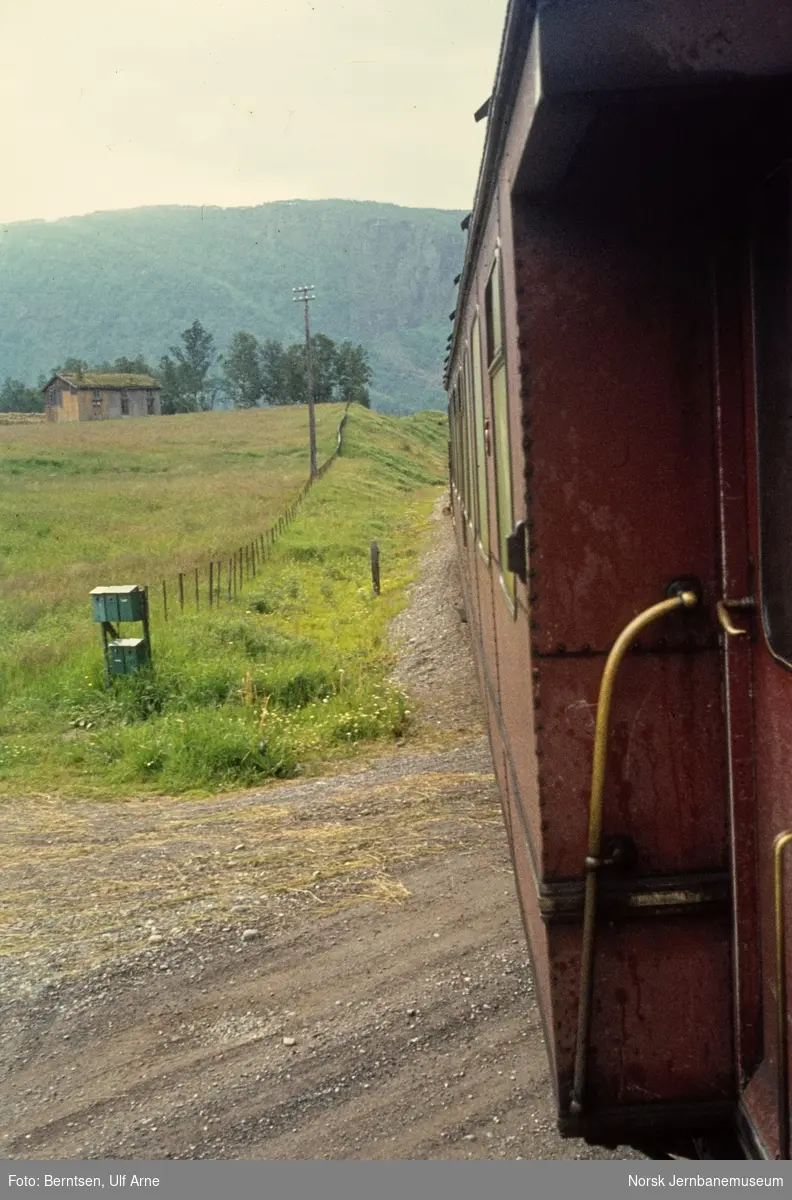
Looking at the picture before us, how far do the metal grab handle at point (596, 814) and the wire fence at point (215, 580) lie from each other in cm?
1009

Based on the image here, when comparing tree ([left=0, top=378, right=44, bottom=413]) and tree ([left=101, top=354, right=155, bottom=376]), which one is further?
tree ([left=101, top=354, right=155, bottom=376])

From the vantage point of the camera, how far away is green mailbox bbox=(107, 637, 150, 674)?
33.8 feet

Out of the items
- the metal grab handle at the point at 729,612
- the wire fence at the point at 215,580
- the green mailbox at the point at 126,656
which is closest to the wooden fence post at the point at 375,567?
the wire fence at the point at 215,580

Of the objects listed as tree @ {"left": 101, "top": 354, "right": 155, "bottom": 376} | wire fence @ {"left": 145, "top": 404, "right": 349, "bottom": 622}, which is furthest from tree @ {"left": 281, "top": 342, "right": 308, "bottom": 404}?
wire fence @ {"left": 145, "top": 404, "right": 349, "bottom": 622}

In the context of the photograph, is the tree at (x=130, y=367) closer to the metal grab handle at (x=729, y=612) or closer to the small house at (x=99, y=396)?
the small house at (x=99, y=396)

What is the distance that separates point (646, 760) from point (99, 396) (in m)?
78.8

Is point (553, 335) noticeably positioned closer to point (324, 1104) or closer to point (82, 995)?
point (324, 1104)

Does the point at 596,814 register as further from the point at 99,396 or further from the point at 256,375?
the point at 256,375

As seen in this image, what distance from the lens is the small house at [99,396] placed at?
7575 centimetres

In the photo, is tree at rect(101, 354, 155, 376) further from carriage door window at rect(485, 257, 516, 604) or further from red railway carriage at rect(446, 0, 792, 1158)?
red railway carriage at rect(446, 0, 792, 1158)

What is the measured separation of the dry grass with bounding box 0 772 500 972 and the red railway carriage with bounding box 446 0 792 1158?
3.06 meters

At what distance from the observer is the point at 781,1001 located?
83.1 inches

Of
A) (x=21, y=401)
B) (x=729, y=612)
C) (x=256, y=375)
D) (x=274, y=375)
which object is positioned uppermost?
Result: (x=256, y=375)

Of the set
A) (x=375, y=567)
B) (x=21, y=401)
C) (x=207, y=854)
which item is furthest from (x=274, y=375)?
(x=207, y=854)
